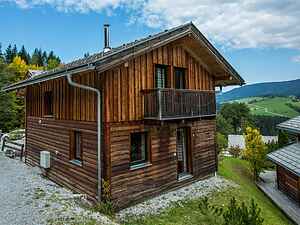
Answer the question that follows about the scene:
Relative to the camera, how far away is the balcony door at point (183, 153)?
41.9 feet

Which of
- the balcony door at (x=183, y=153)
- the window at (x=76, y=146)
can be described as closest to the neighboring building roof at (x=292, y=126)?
the balcony door at (x=183, y=153)

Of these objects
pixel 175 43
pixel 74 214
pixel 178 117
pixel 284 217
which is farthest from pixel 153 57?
pixel 284 217

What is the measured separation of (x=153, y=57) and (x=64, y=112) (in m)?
4.38

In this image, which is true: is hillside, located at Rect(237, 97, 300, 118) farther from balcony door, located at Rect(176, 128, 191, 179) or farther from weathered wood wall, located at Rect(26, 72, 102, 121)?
weathered wood wall, located at Rect(26, 72, 102, 121)

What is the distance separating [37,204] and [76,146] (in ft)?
9.73

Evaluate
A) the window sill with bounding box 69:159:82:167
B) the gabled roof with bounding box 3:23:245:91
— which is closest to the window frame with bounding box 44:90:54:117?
the gabled roof with bounding box 3:23:245:91

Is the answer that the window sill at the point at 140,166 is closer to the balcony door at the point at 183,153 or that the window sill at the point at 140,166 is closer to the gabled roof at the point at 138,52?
the balcony door at the point at 183,153

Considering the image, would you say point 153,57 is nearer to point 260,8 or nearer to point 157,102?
point 157,102

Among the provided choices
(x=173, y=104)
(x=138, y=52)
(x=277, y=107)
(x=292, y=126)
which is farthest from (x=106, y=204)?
(x=277, y=107)

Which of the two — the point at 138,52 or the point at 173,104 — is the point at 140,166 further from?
the point at 138,52

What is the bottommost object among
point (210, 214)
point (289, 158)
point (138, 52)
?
point (210, 214)

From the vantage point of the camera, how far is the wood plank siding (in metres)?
9.56

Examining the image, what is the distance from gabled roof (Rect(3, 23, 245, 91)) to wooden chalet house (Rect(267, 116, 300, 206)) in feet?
15.5

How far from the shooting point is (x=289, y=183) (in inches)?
586
